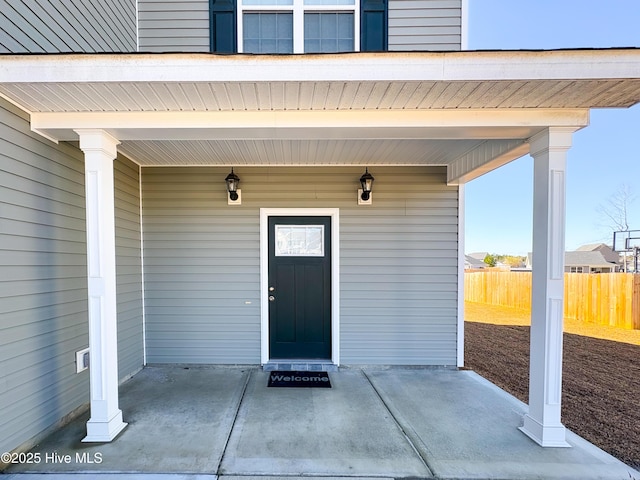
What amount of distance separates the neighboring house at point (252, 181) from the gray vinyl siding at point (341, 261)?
0.03 m

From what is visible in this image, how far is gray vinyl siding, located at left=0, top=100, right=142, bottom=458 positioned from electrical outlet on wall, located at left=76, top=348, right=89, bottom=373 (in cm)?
4

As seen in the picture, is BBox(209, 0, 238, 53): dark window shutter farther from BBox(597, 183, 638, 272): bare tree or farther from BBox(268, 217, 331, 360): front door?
BBox(597, 183, 638, 272): bare tree

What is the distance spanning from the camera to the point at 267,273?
13.1 feet

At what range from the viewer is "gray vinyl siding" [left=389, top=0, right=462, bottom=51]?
371cm

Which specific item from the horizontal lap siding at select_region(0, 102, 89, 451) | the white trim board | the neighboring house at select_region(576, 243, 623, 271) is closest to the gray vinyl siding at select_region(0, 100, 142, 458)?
the horizontal lap siding at select_region(0, 102, 89, 451)

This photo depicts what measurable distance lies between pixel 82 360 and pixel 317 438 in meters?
2.20

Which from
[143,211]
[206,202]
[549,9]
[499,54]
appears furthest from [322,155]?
[549,9]

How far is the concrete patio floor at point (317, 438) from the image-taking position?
6.91 ft

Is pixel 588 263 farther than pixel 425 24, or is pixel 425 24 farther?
pixel 588 263

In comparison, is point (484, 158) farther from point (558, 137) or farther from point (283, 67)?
point (283, 67)

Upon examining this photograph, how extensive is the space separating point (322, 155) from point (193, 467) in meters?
3.05

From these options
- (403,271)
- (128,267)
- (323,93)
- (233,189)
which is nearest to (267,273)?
(233,189)

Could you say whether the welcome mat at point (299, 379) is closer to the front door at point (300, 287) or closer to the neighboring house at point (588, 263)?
the front door at point (300, 287)

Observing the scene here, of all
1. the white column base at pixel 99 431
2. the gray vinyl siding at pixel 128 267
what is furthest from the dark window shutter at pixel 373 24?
the white column base at pixel 99 431
